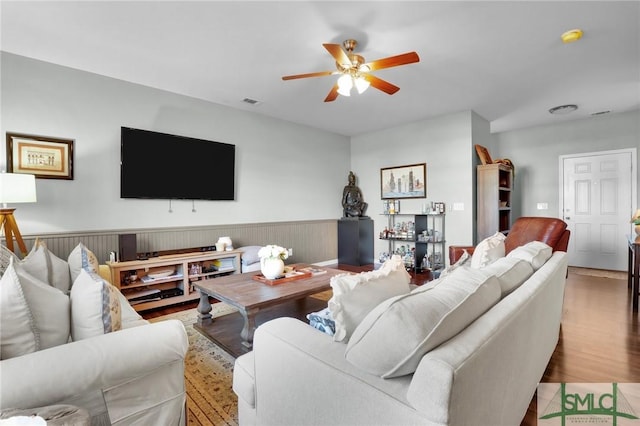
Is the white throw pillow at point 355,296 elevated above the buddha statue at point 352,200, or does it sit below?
below

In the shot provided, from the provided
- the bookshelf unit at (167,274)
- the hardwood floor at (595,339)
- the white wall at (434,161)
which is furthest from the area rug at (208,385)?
the white wall at (434,161)

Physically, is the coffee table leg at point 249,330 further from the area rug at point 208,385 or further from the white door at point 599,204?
the white door at point 599,204

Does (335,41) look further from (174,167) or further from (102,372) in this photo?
(102,372)

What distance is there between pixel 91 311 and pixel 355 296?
109cm

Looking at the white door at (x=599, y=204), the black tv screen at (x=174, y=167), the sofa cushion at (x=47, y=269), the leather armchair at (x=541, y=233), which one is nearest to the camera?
the sofa cushion at (x=47, y=269)

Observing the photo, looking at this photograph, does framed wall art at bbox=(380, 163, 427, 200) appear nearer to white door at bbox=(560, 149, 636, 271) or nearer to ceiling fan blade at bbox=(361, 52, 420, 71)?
white door at bbox=(560, 149, 636, 271)

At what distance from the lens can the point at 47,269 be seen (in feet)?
5.82

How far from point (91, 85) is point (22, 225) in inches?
62.6

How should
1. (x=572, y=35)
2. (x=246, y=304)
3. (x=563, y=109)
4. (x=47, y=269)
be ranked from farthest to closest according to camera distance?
1. (x=563, y=109)
2. (x=572, y=35)
3. (x=246, y=304)
4. (x=47, y=269)

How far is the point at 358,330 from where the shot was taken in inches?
36.4

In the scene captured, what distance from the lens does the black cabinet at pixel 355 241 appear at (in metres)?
5.51

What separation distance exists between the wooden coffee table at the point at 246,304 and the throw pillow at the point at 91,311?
91cm

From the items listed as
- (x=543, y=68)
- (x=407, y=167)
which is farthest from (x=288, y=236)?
(x=543, y=68)

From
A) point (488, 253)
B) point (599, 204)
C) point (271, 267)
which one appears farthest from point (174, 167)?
point (599, 204)
